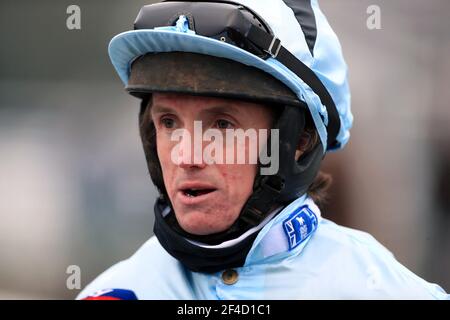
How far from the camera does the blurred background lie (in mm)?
2371

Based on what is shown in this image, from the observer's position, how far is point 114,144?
268 cm

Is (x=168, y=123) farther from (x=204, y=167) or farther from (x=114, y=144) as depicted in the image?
(x=114, y=144)

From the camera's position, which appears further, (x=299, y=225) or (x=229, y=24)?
(x=299, y=225)

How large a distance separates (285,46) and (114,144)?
138 cm

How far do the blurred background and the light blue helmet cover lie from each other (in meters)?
0.69

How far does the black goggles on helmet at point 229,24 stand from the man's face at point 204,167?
0.46 ft

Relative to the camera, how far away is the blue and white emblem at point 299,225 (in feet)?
4.93

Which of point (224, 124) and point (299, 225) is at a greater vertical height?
point (224, 124)

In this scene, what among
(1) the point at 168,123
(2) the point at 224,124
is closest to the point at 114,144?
(1) the point at 168,123

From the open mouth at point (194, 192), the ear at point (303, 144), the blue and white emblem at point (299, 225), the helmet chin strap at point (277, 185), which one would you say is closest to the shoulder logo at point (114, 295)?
the helmet chin strap at point (277, 185)

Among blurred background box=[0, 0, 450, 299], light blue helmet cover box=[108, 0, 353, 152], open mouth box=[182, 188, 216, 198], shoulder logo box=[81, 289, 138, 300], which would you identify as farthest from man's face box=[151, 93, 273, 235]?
blurred background box=[0, 0, 450, 299]

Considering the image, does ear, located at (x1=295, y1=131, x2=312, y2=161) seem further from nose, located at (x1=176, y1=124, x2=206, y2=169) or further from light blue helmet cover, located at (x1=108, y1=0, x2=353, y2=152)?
nose, located at (x1=176, y1=124, x2=206, y2=169)

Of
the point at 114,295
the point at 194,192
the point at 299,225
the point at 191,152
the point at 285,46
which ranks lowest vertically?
the point at 114,295
